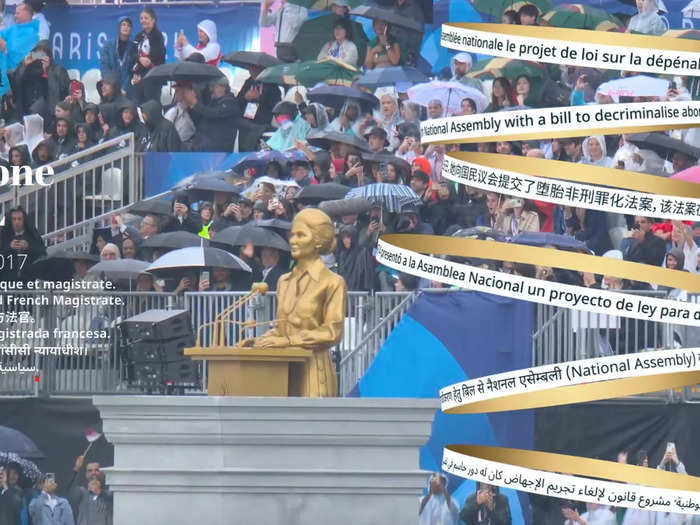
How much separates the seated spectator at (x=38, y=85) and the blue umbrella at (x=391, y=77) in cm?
458

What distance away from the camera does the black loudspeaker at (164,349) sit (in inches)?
797

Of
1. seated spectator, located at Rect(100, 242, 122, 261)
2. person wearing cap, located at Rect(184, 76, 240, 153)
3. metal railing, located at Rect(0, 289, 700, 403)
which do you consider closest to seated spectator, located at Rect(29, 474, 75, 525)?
metal railing, located at Rect(0, 289, 700, 403)

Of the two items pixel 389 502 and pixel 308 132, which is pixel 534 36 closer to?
pixel 389 502

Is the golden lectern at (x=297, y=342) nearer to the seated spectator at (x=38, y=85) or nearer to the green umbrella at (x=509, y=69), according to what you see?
the green umbrella at (x=509, y=69)

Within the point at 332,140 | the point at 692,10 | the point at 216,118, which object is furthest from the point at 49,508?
the point at 692,10

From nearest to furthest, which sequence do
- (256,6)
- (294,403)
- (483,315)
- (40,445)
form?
(294,403), (483,315), (40,445), (256,6)

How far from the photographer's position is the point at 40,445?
71.3 ft

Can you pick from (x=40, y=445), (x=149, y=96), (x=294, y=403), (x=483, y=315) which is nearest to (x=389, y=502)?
(x=294, y=403)

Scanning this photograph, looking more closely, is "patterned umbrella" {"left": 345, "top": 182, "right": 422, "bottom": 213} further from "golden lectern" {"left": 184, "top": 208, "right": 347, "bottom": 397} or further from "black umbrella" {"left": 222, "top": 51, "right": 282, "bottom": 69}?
"golden lectern" {"left": 184, "top": 208, "right": 347, "bottom": 397}

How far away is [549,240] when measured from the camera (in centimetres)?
2075

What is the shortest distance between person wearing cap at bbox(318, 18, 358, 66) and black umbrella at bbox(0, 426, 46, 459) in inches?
320

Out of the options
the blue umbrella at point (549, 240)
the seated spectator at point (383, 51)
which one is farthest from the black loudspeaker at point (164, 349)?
the seated spectator at point (383, 51)

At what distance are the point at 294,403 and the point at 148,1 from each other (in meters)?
18.2

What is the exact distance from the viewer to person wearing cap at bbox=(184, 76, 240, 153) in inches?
1031
